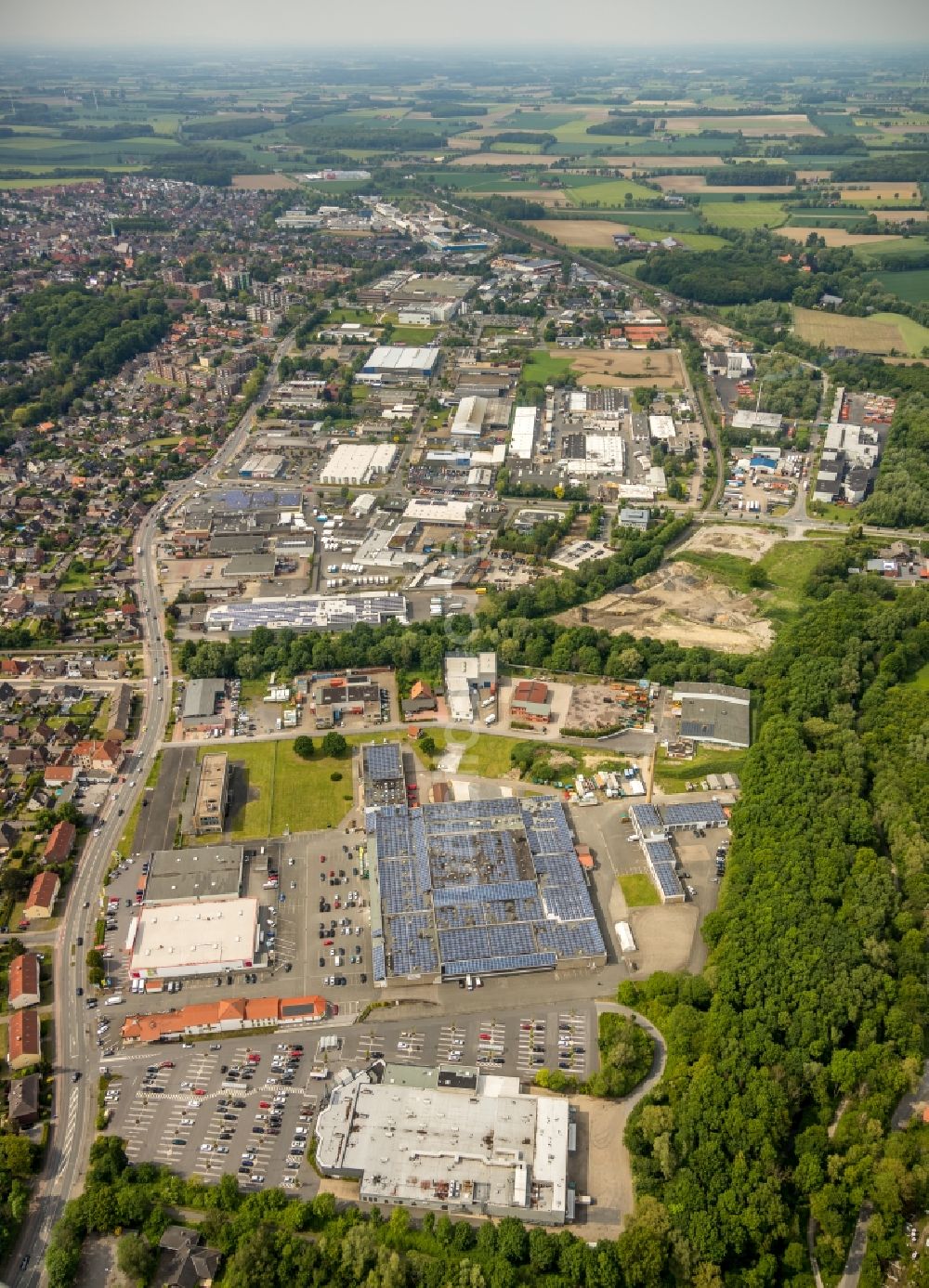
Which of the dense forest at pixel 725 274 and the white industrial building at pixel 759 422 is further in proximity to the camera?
the dense forest at pixel 725 274

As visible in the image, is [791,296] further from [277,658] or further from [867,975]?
[867,975]

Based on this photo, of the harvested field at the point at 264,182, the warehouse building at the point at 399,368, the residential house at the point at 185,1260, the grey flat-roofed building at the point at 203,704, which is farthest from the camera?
the harvested field at the point at 264,182

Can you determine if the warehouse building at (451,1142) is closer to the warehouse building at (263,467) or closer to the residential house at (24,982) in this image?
the residential house at (24,982)

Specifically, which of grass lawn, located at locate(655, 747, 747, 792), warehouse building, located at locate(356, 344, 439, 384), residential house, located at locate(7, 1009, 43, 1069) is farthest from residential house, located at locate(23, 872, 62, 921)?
warehouse building, located at locate(356, 344, 439, 384)

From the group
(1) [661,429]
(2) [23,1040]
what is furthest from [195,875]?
(1) [661,429]

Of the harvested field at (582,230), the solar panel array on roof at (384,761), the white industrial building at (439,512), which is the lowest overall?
the solar panel array on roof at (384,761)

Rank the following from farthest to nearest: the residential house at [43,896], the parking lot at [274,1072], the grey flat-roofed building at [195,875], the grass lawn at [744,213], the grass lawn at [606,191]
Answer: the grass lawn at [606,191] → the grass lawn at [744,213] → the grey flat-roofed building at [195,875] → the residential house at [43,896] → the parking lot at [274,1072]

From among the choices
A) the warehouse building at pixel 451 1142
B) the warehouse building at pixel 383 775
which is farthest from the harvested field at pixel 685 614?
the warehouse building at pixel 451 1142
